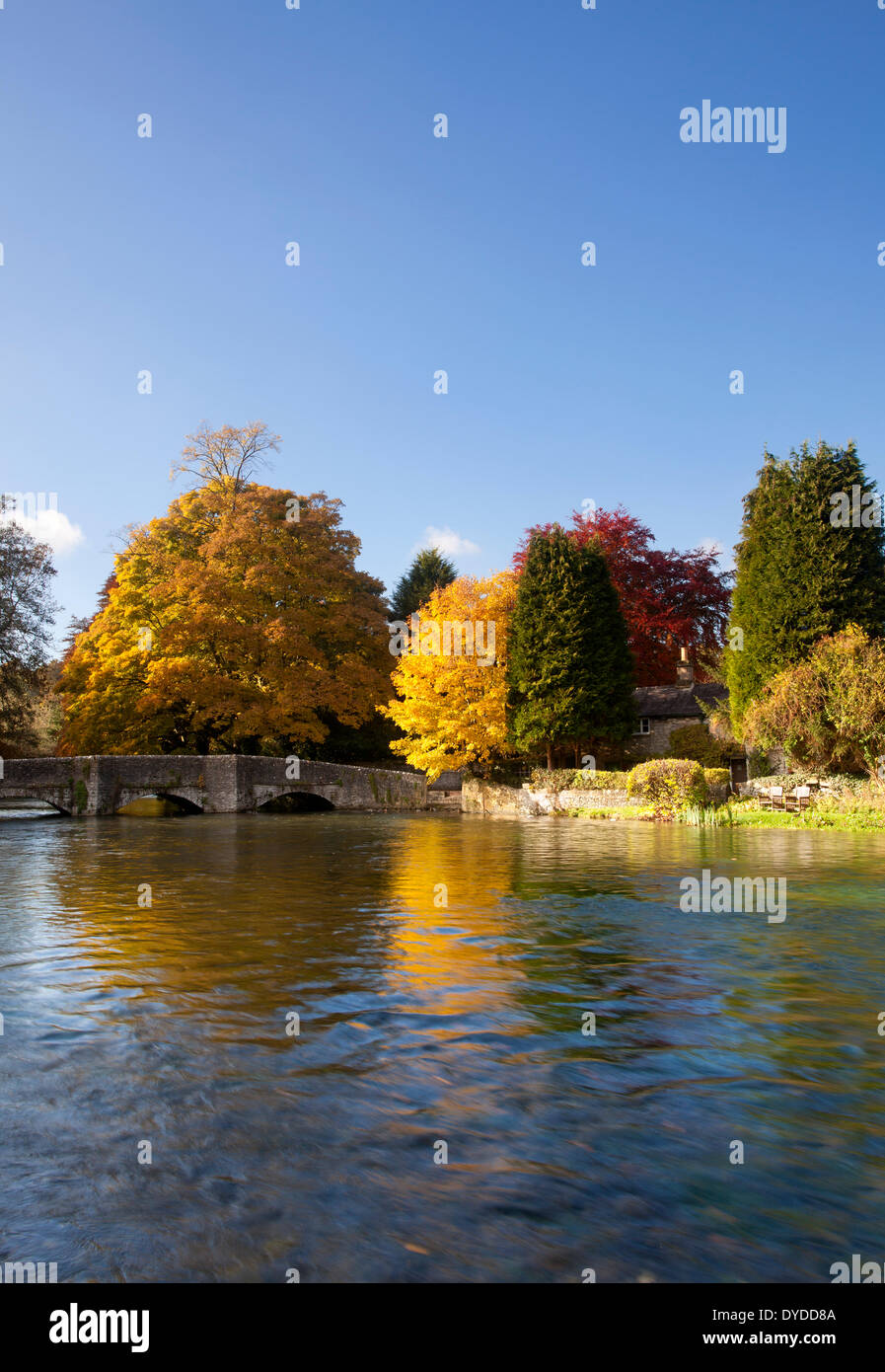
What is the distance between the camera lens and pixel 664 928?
29.9 feet

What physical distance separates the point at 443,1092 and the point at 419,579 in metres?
52.7

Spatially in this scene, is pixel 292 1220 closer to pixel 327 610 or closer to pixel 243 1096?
pixel 243 1096

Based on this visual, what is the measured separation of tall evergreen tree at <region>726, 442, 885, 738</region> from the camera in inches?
1043

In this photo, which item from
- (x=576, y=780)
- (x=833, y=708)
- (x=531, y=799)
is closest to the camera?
(x=833, y=708)

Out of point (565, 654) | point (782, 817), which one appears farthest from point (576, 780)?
point (782, 817)

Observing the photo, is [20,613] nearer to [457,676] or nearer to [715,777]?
[457,676]

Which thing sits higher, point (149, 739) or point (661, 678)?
point (661, 678)

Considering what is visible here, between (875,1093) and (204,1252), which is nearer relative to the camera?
(204,1252)

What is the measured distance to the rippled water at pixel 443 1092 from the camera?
3.26 m

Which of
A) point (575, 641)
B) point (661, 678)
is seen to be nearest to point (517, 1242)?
point (575, 641)

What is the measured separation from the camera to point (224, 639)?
36062 mm

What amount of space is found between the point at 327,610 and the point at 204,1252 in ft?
124

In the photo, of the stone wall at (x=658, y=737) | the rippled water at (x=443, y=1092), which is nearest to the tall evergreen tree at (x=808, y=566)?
the stone wall at (x=658, y=737)

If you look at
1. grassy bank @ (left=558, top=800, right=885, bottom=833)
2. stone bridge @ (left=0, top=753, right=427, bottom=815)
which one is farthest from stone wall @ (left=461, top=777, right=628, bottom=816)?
grassy bank @ (left=558, top=800, right=885, bottom=833)
